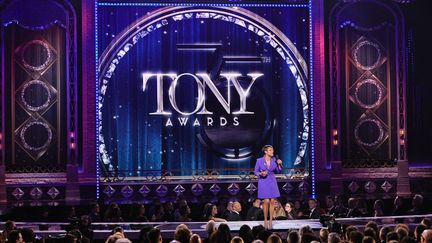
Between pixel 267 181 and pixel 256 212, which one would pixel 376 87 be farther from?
pixel 267 181

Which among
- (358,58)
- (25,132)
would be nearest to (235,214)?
(25,132)

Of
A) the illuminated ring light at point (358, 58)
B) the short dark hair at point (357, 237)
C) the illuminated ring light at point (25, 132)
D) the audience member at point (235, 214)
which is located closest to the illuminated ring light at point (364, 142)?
the illuminated ring light at point (358, 58)

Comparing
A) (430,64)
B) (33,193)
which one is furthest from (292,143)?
(33,193)

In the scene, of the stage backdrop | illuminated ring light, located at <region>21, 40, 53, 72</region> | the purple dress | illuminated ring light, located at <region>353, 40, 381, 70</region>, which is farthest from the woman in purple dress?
illuminated ring light, located at <region>21, 40, 53, 72</region>

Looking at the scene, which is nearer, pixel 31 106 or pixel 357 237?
pixel 357 237

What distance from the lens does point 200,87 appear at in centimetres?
1842

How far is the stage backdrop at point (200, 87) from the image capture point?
18.2 meters

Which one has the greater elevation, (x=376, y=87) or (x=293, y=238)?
(x=376, y=87)

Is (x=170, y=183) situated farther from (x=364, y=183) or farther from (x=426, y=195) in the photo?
(x=426, y=195)

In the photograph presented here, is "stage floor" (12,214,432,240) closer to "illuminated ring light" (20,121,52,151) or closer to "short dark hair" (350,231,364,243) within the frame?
"short dark hair" (350,231,364,243)

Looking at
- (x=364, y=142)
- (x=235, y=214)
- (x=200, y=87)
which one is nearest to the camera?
(x=235, y=214)

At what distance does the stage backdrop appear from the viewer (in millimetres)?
18250

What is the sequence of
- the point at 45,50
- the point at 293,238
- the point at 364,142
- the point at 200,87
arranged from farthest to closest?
1. the point at 364,142
2. the point at 200,87
3. the point at 45,50
4. the point at 293,238

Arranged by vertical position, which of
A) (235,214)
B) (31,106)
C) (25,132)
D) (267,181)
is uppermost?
(31,106)
